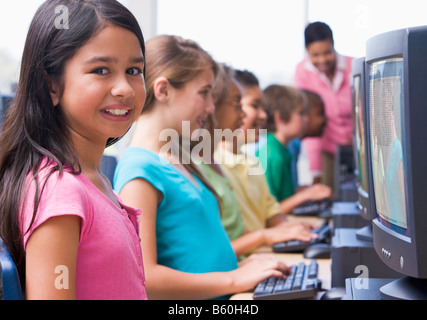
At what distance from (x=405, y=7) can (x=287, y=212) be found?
1750 mm

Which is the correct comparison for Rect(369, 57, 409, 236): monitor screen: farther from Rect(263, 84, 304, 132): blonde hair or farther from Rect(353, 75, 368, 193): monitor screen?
Rect(263, 84, 304, 132): blonde hair

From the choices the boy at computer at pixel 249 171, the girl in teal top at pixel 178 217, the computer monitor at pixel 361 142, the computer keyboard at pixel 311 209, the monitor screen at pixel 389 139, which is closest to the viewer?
the monitor screen at pixel 389 139

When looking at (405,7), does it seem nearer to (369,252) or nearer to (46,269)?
(369,252)

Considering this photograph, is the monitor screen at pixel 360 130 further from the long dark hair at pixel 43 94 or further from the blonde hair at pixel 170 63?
the long dark hair at pixel 43 94

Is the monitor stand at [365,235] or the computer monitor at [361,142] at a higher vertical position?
the computer monitor at [361,142]

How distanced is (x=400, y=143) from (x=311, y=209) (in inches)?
76.8

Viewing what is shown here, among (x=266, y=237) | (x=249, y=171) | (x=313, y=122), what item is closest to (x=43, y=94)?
(x=266, y=237)

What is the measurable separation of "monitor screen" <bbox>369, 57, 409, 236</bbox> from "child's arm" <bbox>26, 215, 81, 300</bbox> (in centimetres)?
45

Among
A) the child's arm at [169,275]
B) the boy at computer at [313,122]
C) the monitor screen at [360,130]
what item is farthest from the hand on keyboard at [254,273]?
the boy at computer at [313,122]

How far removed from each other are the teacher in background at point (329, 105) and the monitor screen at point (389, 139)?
9.24 feet

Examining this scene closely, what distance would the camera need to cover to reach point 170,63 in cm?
141

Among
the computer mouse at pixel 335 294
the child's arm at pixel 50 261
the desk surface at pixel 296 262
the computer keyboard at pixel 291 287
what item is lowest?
the desk surface at pixel 296 262

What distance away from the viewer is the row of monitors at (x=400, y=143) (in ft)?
2.47
